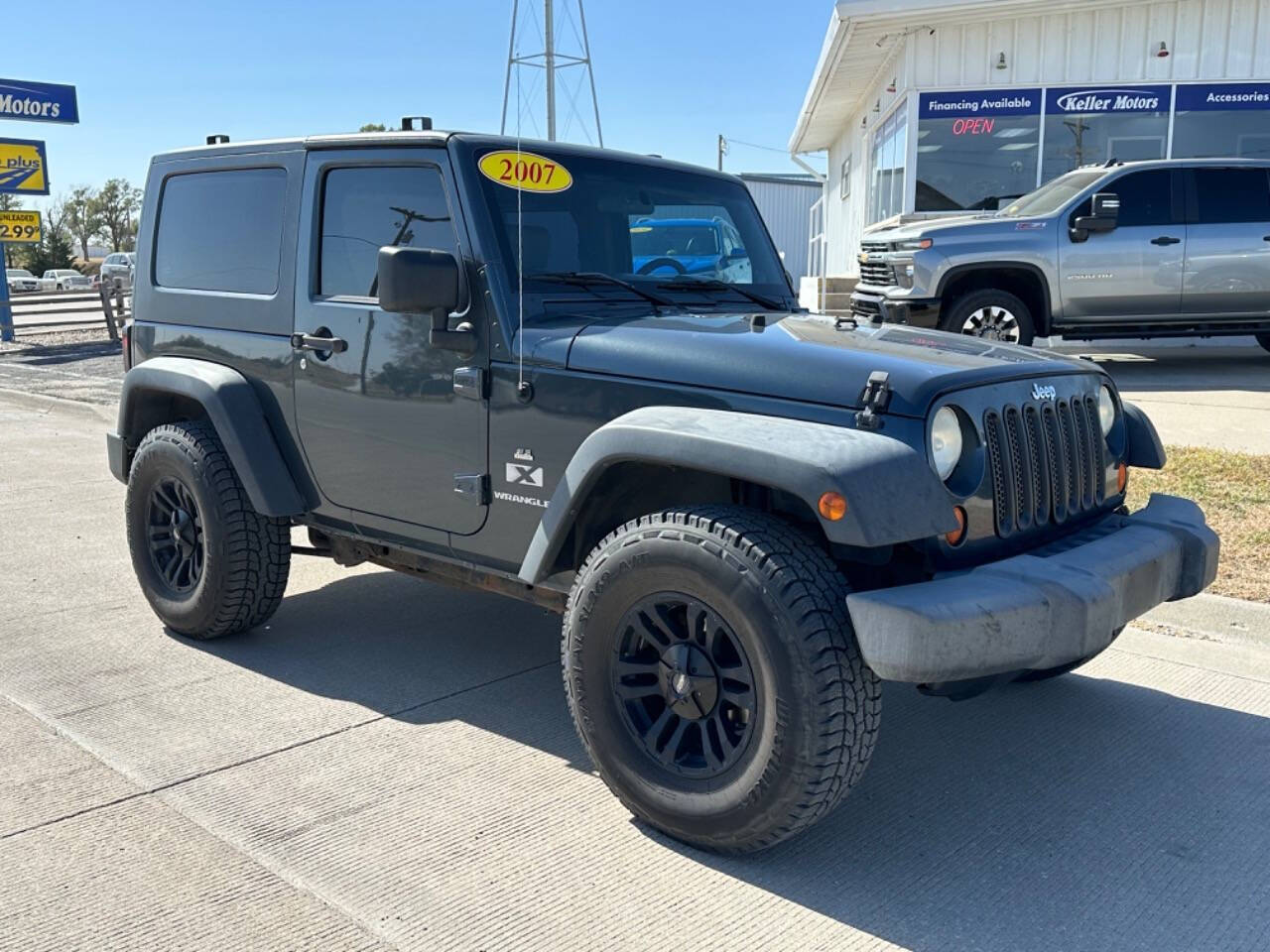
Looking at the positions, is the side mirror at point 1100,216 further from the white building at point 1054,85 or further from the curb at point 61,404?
the curb at point 61,404

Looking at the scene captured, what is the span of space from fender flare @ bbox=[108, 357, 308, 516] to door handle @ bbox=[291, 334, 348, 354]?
1.13 ft

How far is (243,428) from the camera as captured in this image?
168 inches

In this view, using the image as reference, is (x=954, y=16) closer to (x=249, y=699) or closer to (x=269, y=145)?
(x=269, y=145)

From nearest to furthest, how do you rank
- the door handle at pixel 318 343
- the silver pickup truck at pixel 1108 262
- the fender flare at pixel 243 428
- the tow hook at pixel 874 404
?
1. the tow hook at pixel 874 404
2. the door handle at pixel 318 343
3. the fender flare at pixel 243 428
4. the silver pickup truck at pixel 1108 262

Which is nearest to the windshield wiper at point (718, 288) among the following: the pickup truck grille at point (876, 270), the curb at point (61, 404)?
the pickup truck grille at point (876, 270)

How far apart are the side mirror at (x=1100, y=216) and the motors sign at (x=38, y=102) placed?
19255mm

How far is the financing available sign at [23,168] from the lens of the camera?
21750 mm

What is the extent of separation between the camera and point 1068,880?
2941mm

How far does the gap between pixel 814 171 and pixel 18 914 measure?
26.2 m

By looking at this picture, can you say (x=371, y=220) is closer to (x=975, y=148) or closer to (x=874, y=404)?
(x=874, y=404)

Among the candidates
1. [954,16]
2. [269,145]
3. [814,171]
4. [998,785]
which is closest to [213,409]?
[269,145]

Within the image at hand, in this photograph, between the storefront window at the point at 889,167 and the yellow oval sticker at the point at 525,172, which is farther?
the storefront window at the point at 889,167

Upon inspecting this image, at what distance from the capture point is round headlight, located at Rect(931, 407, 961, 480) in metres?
2.95

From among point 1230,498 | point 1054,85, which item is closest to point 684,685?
point 1230,498
